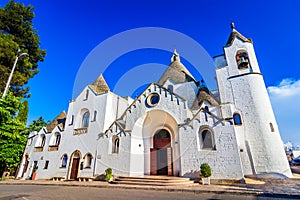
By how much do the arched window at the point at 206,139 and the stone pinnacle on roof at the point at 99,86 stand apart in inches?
507

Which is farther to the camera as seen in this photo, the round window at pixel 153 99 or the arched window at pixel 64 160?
the arched window at pixel 64 160

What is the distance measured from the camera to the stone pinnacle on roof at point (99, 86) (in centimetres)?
1930

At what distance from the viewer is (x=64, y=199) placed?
669 centimetres

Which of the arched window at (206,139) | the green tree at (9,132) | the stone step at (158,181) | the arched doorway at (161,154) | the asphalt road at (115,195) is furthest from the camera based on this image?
the arched doorway at (161,154)

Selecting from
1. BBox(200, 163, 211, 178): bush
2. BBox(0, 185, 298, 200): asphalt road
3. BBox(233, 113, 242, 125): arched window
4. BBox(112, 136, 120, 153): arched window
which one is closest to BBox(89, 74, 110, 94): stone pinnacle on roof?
BBox(112, 136, 120, 153): arched window

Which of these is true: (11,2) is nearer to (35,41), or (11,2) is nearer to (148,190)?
(35,41)

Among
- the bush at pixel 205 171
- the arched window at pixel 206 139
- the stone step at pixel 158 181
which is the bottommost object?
the stone step at pixel 158 181

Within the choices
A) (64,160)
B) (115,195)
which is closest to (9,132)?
(64,160)

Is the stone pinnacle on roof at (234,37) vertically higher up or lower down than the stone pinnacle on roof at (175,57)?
lower down

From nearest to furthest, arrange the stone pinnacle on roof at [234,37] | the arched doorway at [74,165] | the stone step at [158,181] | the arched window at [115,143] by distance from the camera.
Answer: the stone step at [158,181] < the arched window at [115,143] < the arched doorway at [74,165] < the stone pinnacle on roof at [234,37]

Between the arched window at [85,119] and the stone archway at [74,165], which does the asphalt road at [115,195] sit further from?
the arched window at [85,119]

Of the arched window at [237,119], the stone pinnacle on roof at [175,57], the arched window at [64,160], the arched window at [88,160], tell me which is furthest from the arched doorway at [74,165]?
the stone pinnacle on roof at [175,57]

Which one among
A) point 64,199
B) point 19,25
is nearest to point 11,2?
point 19,25

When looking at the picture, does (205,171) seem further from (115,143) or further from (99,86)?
(99,86)
